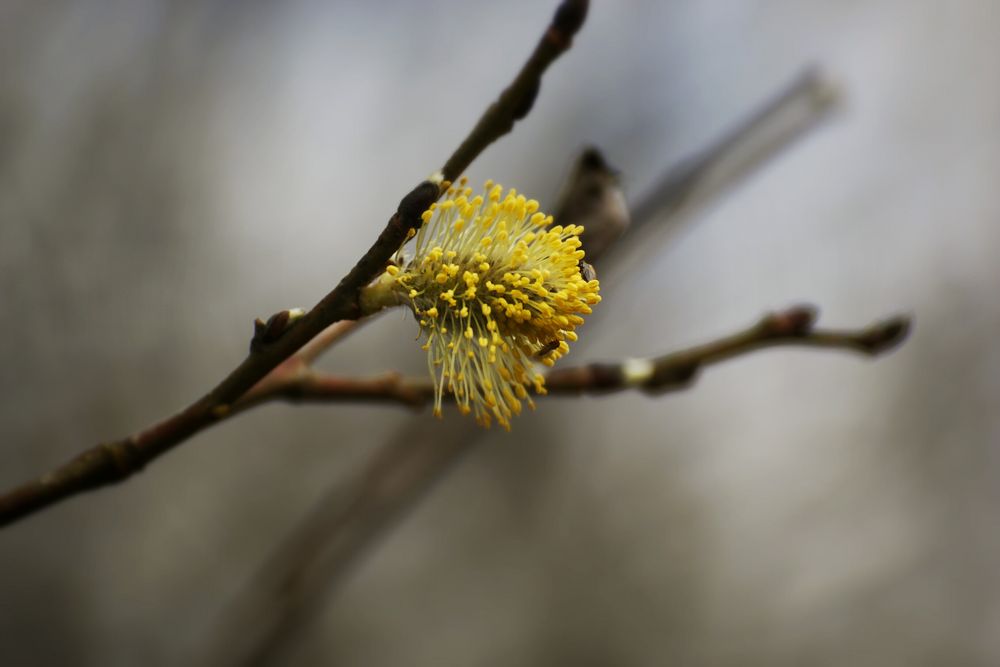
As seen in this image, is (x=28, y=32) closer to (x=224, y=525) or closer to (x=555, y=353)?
(x=224, y=525)

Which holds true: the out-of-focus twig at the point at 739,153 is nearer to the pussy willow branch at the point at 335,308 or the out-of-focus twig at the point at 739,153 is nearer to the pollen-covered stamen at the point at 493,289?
the pollen-covered stamen at the point at 493,289

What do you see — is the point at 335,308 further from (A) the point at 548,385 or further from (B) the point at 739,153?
(B) the point at 739,153

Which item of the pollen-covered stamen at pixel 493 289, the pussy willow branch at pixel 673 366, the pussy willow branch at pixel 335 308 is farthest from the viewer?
the pussy willow branch at pixel 673 366

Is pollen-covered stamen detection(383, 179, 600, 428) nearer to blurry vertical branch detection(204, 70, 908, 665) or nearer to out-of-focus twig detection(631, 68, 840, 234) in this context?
blurry vertical branch detection(204, 70, 908, 665)

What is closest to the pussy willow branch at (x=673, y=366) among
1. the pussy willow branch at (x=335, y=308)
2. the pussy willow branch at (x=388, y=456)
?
the pussy willow branch at (x=388, y=456)

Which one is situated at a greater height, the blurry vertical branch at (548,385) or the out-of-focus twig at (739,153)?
the out-of-focus twig at (739,153)

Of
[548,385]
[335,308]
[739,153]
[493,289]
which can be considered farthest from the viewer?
[739,153]

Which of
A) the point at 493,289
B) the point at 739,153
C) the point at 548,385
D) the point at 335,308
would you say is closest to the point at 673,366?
the point at 548,385
